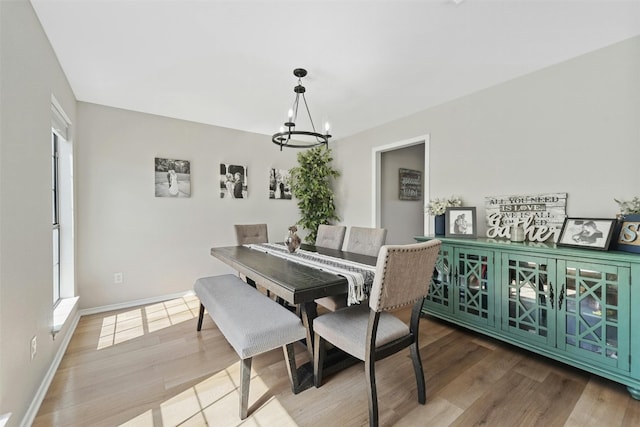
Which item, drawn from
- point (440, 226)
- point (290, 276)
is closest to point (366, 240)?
point (440, 226)

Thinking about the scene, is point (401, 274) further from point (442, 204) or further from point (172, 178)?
point (172, 178)

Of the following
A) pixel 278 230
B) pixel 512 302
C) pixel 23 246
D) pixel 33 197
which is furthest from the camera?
pixel 278 230

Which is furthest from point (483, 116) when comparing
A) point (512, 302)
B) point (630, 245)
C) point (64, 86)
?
point (64, 86)

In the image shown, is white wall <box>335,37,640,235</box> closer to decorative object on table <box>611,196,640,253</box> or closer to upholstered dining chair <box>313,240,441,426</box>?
decorative object on table <box>611,196,640,253</box>

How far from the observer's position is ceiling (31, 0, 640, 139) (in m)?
1.65

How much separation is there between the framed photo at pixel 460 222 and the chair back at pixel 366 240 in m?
0.71

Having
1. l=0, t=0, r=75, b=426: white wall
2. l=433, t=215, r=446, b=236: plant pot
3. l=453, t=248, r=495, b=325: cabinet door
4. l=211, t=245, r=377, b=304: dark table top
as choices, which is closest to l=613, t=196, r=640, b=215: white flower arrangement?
l=453, t=248, r=495, b=325: cabinet door

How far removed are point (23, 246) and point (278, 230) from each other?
3.11 meters

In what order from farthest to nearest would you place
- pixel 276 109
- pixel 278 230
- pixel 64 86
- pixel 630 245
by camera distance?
pixel 278 230 → pixel 276 109 → pixel 64 86 → pixel 630 245

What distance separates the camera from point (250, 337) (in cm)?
151

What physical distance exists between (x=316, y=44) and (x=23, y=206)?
6.75ft

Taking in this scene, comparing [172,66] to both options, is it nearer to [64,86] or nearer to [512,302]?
[64,86]

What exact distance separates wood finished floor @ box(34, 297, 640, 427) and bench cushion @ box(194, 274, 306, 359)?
392 millimetres

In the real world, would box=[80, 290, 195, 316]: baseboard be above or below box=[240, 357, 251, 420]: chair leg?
below
